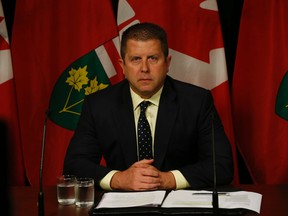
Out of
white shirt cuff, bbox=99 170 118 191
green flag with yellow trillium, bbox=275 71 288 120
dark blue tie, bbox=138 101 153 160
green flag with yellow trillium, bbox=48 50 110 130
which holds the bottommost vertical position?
white shirt cuff, bbox=99 170 118 191

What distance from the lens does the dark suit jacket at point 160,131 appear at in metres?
2.51

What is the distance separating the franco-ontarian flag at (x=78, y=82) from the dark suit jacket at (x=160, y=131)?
2.13ft

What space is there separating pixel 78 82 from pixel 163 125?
3.41 feet

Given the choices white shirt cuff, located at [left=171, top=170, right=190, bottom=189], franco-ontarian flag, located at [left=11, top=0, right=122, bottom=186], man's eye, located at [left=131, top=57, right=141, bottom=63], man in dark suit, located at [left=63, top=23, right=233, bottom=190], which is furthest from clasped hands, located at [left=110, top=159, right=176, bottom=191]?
franco-ontarian flag, located at [left=11, top=0, right=122, bottom=186]

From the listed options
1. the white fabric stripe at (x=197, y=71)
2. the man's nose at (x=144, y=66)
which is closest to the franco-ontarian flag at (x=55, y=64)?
the white fabric stripe at (x=197, y=71)

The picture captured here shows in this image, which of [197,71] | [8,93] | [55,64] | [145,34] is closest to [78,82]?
[55,64]

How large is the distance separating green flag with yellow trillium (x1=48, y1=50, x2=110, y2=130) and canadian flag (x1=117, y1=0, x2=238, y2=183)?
13.0 inches

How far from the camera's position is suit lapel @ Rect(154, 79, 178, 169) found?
2.52 meters

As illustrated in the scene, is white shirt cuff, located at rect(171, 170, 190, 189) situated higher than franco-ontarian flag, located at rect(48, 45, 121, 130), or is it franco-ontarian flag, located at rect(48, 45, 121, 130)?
franco-ontarian flag, located at rect(48, 45, 121, 130)

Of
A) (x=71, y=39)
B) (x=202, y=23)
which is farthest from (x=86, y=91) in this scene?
(x=202, y=23)

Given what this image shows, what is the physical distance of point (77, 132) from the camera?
2605mm

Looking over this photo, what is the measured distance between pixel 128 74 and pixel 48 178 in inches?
47.2

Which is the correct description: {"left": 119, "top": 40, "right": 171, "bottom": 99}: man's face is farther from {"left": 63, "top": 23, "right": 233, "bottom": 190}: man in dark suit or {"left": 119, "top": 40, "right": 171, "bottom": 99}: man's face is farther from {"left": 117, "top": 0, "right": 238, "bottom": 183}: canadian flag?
{"left": 117, "top": 0, "right": 238, "bottom": 183}: canadian flag

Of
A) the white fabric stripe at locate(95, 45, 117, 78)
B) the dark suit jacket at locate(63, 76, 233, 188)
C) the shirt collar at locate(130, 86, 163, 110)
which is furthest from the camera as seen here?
the white fabric stripe at locate(95, 45, 117, 78)
